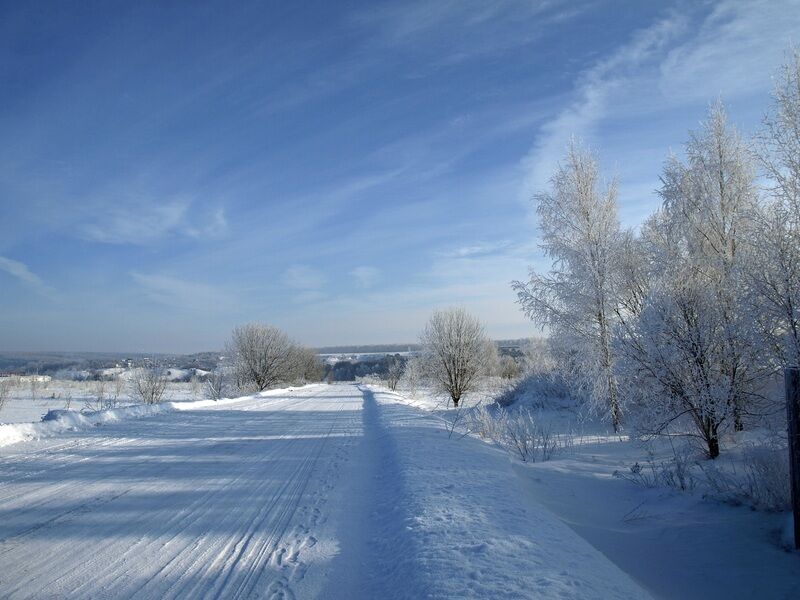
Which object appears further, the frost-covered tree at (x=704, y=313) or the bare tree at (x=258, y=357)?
the bare tree at (x=258, y=357)

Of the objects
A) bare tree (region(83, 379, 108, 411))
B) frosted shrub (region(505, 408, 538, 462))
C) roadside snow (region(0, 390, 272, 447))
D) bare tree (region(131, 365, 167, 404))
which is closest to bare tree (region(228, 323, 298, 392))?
bare tree (region(83, 379, 108, 411))

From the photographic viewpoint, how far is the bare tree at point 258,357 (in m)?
51.1

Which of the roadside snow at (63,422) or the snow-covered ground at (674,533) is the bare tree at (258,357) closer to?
the roadside snow at (63,422)

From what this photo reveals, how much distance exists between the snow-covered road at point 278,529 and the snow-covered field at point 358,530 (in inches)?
0.8

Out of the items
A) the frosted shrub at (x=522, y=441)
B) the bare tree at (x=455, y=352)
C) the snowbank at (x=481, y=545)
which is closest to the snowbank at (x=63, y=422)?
the snowbank at (x=481, y=545)

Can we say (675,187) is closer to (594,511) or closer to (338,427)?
(594,511)

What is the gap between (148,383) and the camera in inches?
1122

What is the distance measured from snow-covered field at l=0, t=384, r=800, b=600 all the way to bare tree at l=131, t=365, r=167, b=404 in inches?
837

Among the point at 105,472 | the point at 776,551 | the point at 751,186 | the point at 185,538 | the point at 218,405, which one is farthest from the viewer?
the point at 218,405

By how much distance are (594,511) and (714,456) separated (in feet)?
12.7

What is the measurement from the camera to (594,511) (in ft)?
21.7

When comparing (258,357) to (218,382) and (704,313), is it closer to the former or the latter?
(218,382)

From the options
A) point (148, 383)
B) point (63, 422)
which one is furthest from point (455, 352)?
point (63, 422)

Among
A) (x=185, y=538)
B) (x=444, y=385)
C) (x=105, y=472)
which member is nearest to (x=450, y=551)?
(x=185, y=538)
